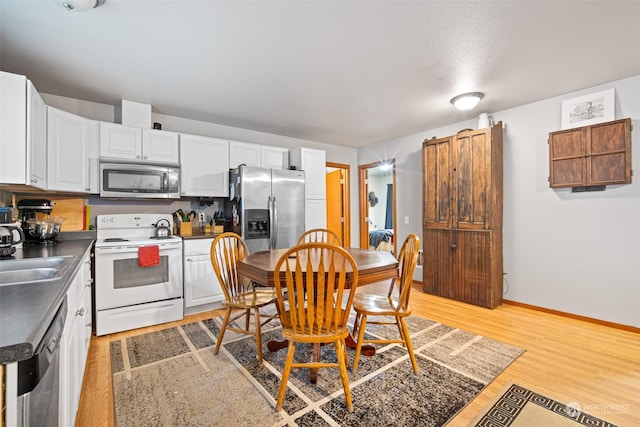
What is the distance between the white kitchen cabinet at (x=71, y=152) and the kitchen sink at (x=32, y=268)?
117 cm

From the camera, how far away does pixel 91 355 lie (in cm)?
243

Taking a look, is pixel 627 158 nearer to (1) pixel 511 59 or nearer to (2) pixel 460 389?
(1) pixel 511 59

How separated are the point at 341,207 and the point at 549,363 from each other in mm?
3935

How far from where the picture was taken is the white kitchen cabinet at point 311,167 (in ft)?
14.1

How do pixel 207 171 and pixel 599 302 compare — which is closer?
pixel 599 302

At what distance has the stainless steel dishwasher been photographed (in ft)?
2.30

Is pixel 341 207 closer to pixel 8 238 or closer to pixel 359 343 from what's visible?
pixel 359 343

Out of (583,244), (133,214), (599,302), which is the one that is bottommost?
(599,302)

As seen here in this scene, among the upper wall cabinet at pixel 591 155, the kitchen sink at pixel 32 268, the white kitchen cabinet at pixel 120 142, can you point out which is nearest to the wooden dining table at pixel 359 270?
the kitchen sink at pixel 32 268

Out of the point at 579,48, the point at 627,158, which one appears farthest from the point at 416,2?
the point at 627,158

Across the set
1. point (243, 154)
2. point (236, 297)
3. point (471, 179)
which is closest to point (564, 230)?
point (471, 179)

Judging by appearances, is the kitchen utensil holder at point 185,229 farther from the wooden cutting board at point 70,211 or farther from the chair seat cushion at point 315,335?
the chair seat cushion at point 315,335

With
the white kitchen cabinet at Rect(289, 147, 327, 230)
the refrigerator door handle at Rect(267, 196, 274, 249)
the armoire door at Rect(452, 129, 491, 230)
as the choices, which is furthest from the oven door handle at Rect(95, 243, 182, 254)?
the armoire door at Rect(452, 129, 491, 230)

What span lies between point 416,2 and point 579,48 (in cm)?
153
